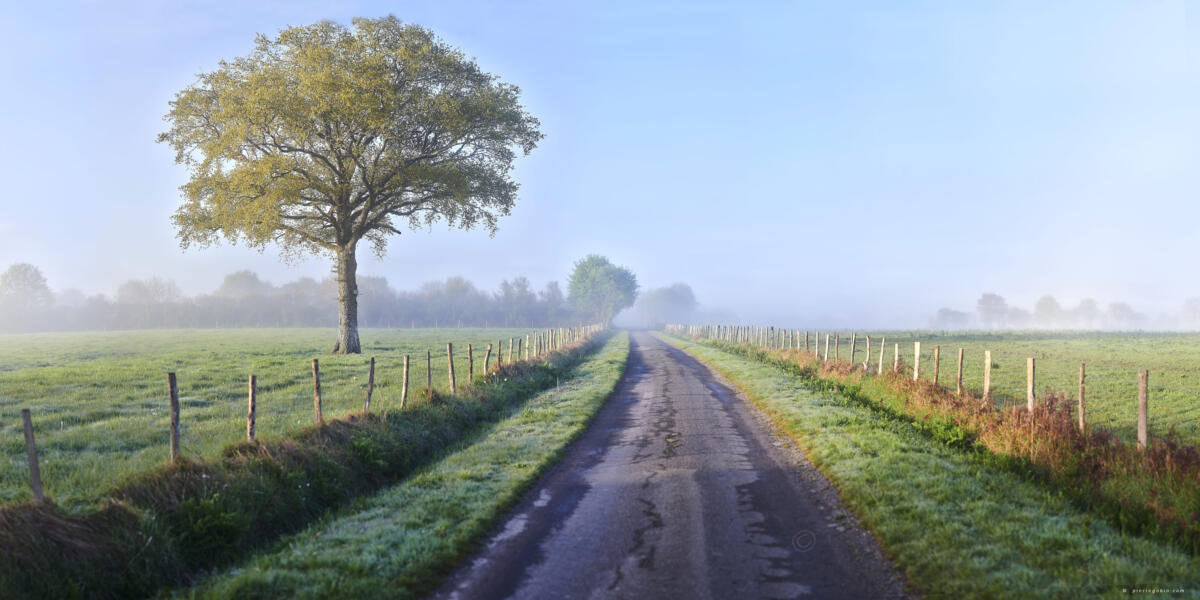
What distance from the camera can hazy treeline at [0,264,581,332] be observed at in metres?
125

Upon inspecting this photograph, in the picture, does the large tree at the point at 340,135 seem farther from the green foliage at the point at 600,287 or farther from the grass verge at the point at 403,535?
the green foliage at the point at 600,287

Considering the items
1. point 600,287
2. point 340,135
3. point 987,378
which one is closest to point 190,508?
point 987,378

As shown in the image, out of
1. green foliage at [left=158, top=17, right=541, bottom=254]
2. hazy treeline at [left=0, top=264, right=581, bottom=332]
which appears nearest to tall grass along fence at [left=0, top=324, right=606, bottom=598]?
A: green foliage at [left=158, top=17, right=541, bottom=254]

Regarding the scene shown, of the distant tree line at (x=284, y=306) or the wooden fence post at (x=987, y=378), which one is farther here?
the distant tree line at (x=284, y=306)

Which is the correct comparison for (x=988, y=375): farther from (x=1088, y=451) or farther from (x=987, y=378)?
(x=1088, y=451)

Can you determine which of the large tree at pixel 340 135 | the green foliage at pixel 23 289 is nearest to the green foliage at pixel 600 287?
the large tree at pixel 340 135

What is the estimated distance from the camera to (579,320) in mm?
160625

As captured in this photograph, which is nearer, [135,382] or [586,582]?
[586,582]

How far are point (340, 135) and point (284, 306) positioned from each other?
112 m

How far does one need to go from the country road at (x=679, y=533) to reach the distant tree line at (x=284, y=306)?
11972cm

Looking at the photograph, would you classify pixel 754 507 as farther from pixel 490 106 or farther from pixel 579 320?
pixel 579 320

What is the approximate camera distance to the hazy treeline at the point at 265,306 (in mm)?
125312

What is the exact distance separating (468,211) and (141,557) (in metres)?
30.9

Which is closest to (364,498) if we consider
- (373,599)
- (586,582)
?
(373,599)
